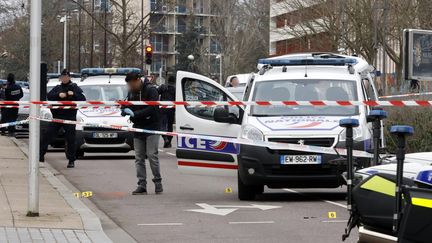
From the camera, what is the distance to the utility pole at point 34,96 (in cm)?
1092

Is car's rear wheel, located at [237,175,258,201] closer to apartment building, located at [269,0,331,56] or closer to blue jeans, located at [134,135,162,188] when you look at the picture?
blue jeans, located at [134,135,162,188]

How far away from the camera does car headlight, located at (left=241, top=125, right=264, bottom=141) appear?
13.6 m

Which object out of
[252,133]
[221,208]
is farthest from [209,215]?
[252,133]

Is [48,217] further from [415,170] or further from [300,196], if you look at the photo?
[415,170]

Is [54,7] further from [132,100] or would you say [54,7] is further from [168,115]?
[132,100]

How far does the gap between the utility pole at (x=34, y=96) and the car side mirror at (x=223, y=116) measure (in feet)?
12.0

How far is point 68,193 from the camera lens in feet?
46.5

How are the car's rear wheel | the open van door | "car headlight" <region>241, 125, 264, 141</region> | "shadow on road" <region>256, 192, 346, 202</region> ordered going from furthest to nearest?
the open van door < "shadow on road" <region>256, 192, 346, 202</region> < the car's rear wheel < "car headlight" <region>241, 125, 264, 141</region>

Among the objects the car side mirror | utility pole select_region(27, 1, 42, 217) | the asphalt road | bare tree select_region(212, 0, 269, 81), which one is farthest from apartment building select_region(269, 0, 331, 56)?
utility pole select_region(27, 1, 42, 217)

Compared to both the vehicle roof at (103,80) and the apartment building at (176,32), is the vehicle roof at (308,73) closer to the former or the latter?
the vehicle roof at (103,80)

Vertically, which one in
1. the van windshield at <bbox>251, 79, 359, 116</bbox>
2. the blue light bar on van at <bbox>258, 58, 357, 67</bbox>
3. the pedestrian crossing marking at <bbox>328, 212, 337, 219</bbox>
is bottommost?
the pedestrian crossing marking at <bbox>328, 212, 337, 219</bbox>

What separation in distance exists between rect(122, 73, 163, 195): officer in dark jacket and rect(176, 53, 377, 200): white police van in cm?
42

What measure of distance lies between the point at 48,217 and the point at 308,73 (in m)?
5.29

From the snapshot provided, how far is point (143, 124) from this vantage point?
1451 centimetres
